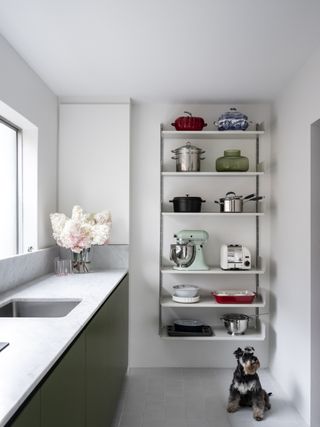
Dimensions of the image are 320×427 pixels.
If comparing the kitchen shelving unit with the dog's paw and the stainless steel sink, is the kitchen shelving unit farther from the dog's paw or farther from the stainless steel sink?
the stainless steel sink

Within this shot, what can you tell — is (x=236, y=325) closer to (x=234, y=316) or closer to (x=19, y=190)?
(x=234, y=316)

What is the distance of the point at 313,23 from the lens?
2061 millimetres

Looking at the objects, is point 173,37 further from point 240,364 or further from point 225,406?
point 225,406

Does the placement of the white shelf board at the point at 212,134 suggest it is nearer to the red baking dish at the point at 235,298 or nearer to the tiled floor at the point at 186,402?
the red baking dish at the point at 235,298

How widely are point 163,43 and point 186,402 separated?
2.47 meters

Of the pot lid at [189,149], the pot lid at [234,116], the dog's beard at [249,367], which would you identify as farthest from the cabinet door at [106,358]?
the pot lid at [234,116]

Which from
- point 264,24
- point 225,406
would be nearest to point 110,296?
point 225,406

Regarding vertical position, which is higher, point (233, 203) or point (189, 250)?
point (233, 203)

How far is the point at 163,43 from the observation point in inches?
90.4

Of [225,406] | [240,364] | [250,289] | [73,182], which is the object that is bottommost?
[225,406]

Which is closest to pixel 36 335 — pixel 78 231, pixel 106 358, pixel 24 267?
pixel 106 358

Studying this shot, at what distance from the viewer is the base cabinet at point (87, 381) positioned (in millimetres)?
1048

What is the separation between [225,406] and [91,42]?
2.60 metres

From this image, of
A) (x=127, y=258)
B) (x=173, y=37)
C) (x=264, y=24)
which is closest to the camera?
(x=264, y=24)
